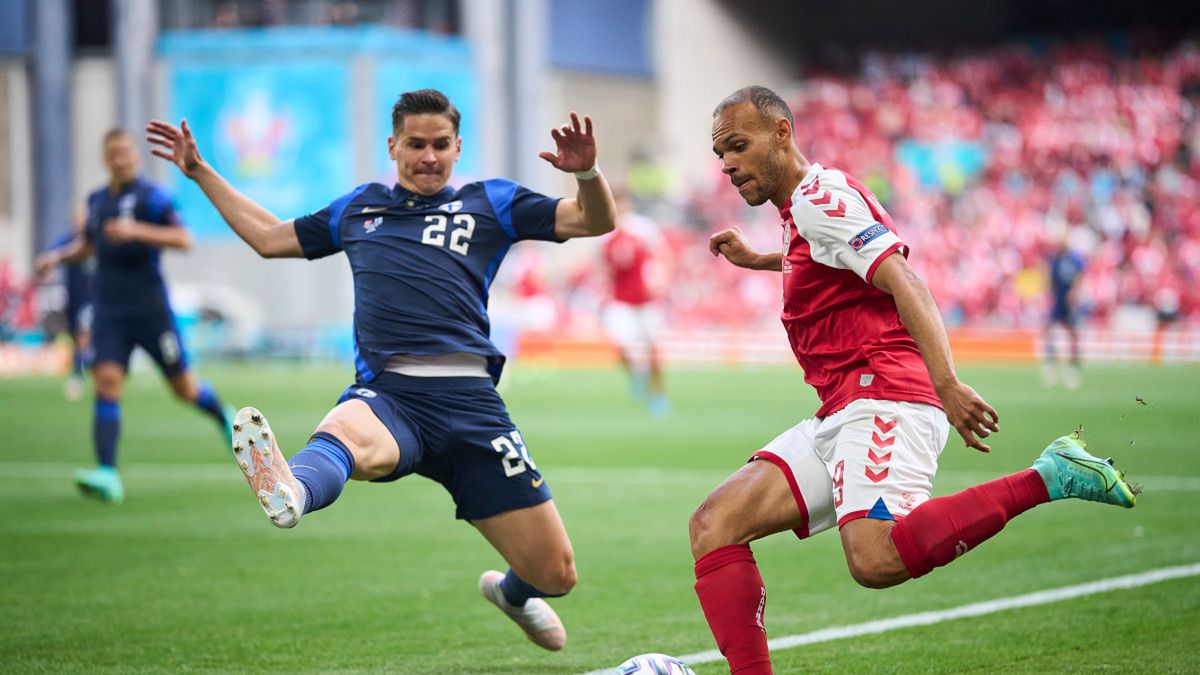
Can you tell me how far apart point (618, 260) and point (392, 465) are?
15.7 meters

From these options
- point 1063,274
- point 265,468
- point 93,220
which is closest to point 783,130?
point 265,468

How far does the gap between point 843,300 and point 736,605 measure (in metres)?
1.04

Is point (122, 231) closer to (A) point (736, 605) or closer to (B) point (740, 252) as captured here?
(B) point (740, 252)

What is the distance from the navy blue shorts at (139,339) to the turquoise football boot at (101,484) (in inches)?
30.4

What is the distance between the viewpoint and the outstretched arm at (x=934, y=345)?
4.55 m

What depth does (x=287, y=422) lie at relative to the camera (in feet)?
56.2

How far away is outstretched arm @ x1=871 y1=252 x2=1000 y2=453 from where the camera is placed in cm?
455

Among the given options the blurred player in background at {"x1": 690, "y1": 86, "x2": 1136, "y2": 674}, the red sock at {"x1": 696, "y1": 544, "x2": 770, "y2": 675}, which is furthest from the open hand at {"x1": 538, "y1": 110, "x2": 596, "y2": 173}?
the red sock at {"x1": 696, "y1": 544, "x2": 770, "y2": 675}

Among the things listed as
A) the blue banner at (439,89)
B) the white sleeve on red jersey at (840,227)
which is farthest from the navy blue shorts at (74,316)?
the white sleeve on red jersey at (840,227)

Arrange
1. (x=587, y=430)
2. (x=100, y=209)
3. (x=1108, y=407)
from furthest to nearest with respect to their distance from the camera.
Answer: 1. (x=1108, y=407)
2. (x=587, y=430)
3. (x=100, y=209)

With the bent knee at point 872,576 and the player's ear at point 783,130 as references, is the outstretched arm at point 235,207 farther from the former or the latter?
the bent knee at point 872,576

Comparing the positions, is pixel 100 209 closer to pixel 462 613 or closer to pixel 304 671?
pixel 462 613

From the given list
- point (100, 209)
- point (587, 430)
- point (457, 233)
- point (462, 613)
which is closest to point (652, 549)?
point (462, 613)

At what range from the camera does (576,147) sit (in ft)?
19.4
